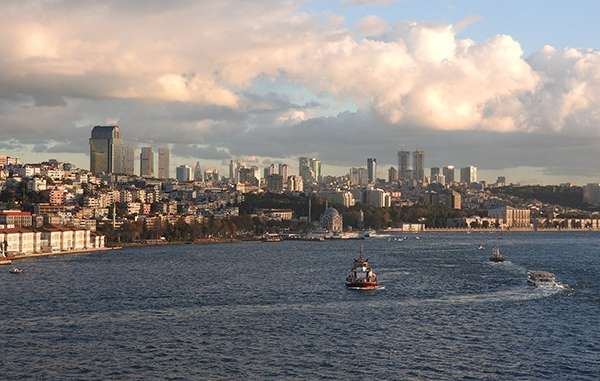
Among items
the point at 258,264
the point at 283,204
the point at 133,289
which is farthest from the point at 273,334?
the point at 283,204

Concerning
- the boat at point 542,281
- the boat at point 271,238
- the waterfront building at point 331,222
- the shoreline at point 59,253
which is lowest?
the boat at point 542,281

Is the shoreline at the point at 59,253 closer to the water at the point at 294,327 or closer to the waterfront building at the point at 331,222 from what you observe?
the water at the point at 294,327

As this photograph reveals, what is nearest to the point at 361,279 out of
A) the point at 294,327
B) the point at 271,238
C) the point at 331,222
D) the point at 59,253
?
the point at 294,327

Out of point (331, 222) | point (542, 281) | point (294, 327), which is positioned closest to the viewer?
point (294, 327)

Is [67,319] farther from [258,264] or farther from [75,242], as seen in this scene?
[75,242]

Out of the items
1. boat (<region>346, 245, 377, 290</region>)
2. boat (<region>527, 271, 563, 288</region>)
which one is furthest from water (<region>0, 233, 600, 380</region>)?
boat (<region>346, 245, 377, 290</region>)

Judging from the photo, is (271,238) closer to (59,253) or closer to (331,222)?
(331,222)

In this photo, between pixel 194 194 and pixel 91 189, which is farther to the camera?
pixel 194 194

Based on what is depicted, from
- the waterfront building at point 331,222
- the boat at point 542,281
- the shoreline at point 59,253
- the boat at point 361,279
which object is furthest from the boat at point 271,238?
the boat at point 361,279
